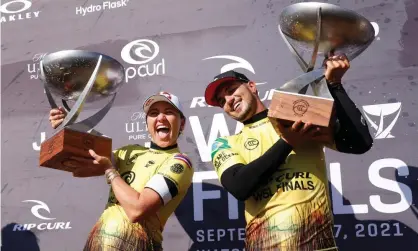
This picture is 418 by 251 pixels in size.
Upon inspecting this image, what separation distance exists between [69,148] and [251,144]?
2.19 ft

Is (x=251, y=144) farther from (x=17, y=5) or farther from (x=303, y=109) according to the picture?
(x=17, y=5)

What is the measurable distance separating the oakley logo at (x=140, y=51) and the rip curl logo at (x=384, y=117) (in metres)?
1.22

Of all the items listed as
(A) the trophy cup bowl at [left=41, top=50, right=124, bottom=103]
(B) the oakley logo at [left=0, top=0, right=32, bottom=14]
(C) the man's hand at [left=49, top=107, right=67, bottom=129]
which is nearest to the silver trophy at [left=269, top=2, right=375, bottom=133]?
(A) the trophy cup bowl at [left=41, top=50, right=124, bottom=103]

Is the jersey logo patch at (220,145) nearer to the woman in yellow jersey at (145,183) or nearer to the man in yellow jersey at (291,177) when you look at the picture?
the man in yellow jersey at (291,177)

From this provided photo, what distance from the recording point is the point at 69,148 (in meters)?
1.98

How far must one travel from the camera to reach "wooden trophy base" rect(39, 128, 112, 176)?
1979 mm

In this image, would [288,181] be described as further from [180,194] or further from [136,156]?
[136,156]

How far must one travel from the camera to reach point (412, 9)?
262cm

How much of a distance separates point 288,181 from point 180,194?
53 centimetres

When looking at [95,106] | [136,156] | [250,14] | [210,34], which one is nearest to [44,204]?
[95,106]

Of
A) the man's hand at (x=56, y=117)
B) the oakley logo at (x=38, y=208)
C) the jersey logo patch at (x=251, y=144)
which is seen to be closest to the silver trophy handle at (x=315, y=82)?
the jersey logo patch at (x=251, y=144)

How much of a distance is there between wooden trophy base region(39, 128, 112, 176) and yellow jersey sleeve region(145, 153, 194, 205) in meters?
0.26

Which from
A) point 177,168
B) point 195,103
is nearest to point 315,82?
point 177,168

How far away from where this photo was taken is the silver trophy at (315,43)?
1583 mm
